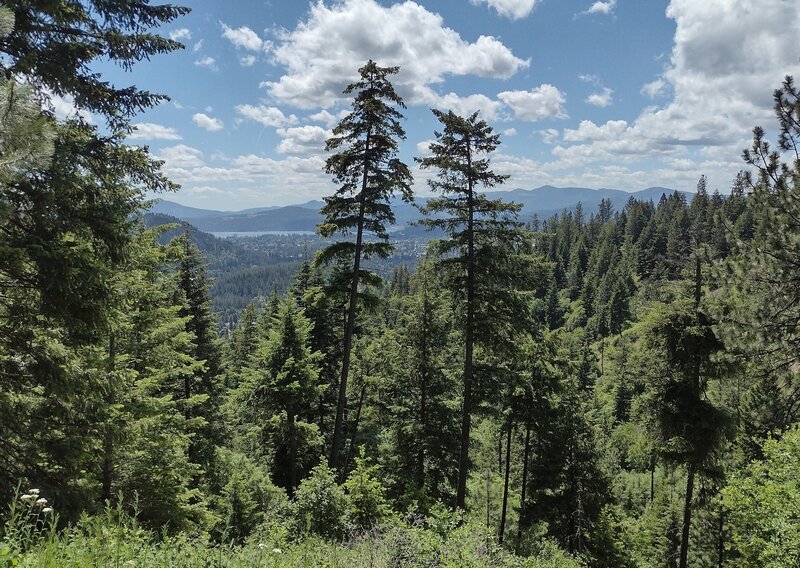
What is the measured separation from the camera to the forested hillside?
6.53m

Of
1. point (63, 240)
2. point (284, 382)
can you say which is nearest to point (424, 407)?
point (284, 382)

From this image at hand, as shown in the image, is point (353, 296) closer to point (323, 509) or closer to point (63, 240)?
point (323, 509)

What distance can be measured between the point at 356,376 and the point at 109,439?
47.5 feet

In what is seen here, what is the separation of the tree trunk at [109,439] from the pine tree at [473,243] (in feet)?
28.5

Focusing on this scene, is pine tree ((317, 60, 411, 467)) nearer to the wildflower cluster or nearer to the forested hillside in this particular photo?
the forested hillside

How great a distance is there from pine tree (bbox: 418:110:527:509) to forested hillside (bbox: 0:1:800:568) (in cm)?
7

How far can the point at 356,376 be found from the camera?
2256 cm

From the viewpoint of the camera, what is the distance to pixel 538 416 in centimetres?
1848

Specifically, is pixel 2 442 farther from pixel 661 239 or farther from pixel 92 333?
pixel 661 239

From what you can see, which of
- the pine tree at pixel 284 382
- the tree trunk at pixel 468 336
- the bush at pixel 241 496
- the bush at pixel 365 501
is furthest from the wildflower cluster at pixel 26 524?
→ the pine tree at pixel 284 382

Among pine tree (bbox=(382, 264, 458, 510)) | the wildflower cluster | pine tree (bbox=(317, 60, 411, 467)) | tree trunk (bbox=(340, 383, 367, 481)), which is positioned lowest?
tree trunk (bbox=(340, 383, 367, 481))

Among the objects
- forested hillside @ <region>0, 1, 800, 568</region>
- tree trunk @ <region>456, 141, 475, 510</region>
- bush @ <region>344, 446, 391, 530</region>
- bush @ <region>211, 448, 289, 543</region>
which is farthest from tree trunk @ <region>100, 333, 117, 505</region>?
tree trunk @ <region>456, 141, 475, 510</region>

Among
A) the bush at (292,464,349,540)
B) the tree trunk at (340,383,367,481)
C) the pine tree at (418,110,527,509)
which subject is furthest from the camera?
the tree trunk at (340,383,367,481)

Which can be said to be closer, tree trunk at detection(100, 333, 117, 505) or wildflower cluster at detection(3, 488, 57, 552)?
wildflower cluster at detection(3, 488, 57, 552)
